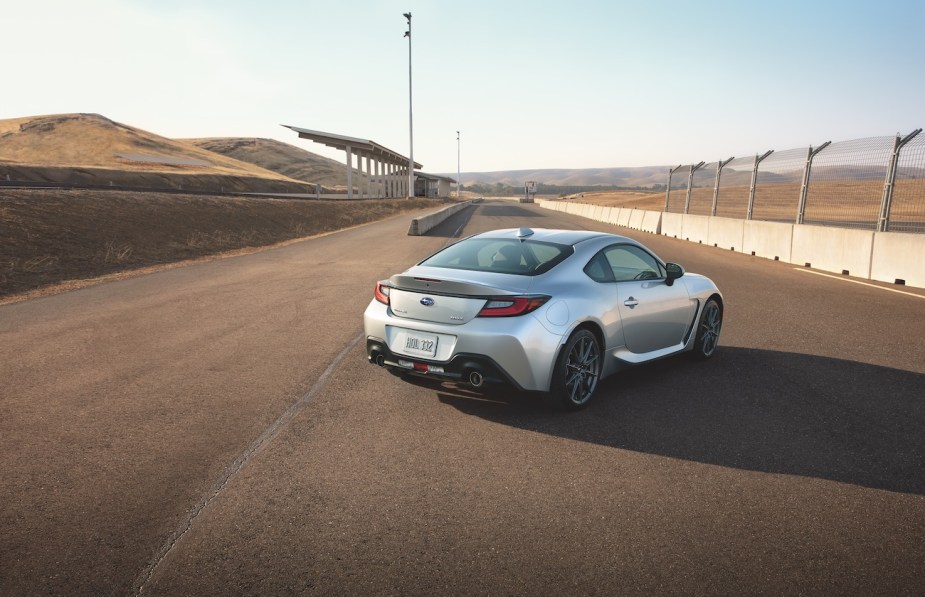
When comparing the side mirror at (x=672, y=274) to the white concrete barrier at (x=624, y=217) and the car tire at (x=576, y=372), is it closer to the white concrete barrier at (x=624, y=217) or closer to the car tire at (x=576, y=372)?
the car tire at (x=576, y=372)

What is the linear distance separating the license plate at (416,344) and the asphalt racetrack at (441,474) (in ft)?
1.72

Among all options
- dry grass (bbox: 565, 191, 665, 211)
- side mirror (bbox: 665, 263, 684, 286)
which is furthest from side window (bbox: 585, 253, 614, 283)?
dry grass (bbox: 565, 191, 665, 211)

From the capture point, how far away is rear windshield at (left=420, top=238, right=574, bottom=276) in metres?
5.43

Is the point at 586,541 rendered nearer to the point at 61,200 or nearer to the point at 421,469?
the point at 421,469

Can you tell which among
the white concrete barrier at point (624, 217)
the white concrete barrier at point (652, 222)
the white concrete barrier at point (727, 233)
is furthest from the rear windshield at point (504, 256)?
the white concrete barrier at point (624, 217)

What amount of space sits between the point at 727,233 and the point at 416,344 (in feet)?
63.9

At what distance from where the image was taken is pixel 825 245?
15875 mm

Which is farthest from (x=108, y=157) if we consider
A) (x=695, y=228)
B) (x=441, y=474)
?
(x=441, y=474)

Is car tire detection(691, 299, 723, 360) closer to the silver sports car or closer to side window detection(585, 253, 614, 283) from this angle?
the silver sports car

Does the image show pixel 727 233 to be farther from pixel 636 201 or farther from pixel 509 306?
pixel 636 201

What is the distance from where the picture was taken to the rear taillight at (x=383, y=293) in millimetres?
5418

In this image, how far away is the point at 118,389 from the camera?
19.2 feet

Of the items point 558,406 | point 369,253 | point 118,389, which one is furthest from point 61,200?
point 558,406

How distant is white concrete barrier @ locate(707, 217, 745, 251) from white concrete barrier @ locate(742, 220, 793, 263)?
0.32 metres
